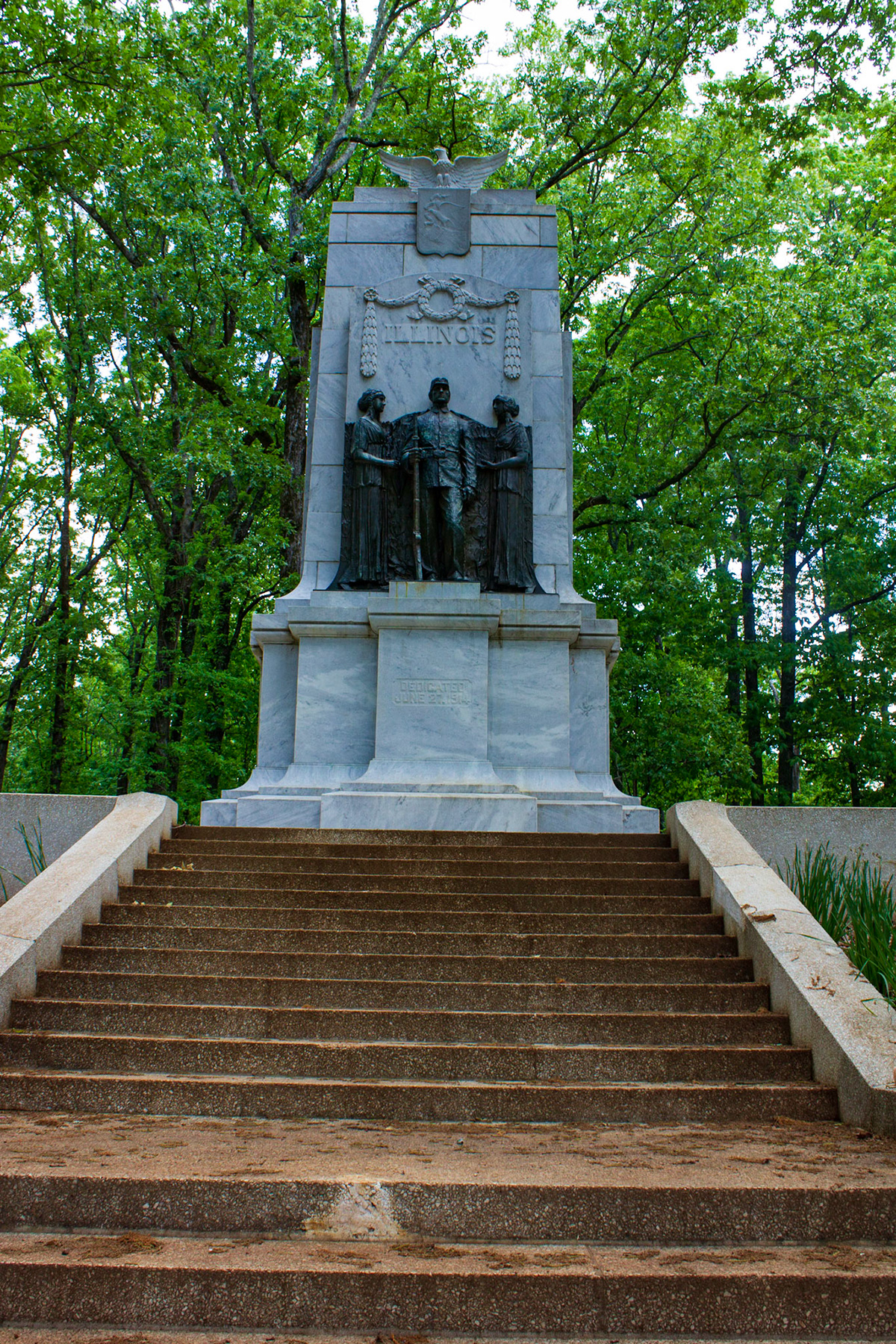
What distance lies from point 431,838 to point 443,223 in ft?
27.3

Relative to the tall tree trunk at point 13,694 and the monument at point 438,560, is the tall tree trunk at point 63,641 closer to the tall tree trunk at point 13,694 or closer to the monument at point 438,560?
the tall tree trunk at point 13,694

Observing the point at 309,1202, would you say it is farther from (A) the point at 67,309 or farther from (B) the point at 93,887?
(A) the point at 67,309

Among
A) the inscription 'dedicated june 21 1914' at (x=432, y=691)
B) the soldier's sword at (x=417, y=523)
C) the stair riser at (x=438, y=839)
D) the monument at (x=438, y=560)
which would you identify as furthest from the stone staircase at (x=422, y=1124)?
the soldier's sword at (x=417, y=523)

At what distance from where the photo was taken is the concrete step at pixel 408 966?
22.1ft

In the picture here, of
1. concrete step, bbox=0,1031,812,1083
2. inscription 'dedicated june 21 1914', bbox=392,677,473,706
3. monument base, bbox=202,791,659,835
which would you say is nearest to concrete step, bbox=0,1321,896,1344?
concrete step, bbox=0,1031,812,1083

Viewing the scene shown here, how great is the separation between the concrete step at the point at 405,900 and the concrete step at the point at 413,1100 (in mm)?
2504

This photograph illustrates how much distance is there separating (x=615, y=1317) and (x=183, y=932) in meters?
4.44

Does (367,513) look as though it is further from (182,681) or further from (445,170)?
(182,681)

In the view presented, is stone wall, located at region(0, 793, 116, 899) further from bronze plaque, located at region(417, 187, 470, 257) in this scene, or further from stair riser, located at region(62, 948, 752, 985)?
bronze plaque, located at region(417, 187, 470, 257)

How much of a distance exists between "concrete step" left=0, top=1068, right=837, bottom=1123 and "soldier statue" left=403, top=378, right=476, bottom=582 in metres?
7.68

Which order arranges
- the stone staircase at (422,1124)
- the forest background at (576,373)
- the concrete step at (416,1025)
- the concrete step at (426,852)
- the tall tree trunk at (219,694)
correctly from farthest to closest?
the tall tree trunk at (219,694) < the forest background at (576,373) < the concrete step at (426,852) < the concrete step at (416,1025) < the stone staircase at (422,1124)

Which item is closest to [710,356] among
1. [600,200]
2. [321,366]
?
[600,200]

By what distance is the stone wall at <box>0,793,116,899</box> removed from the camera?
9672 millimetres

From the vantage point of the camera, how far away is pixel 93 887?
754cm
